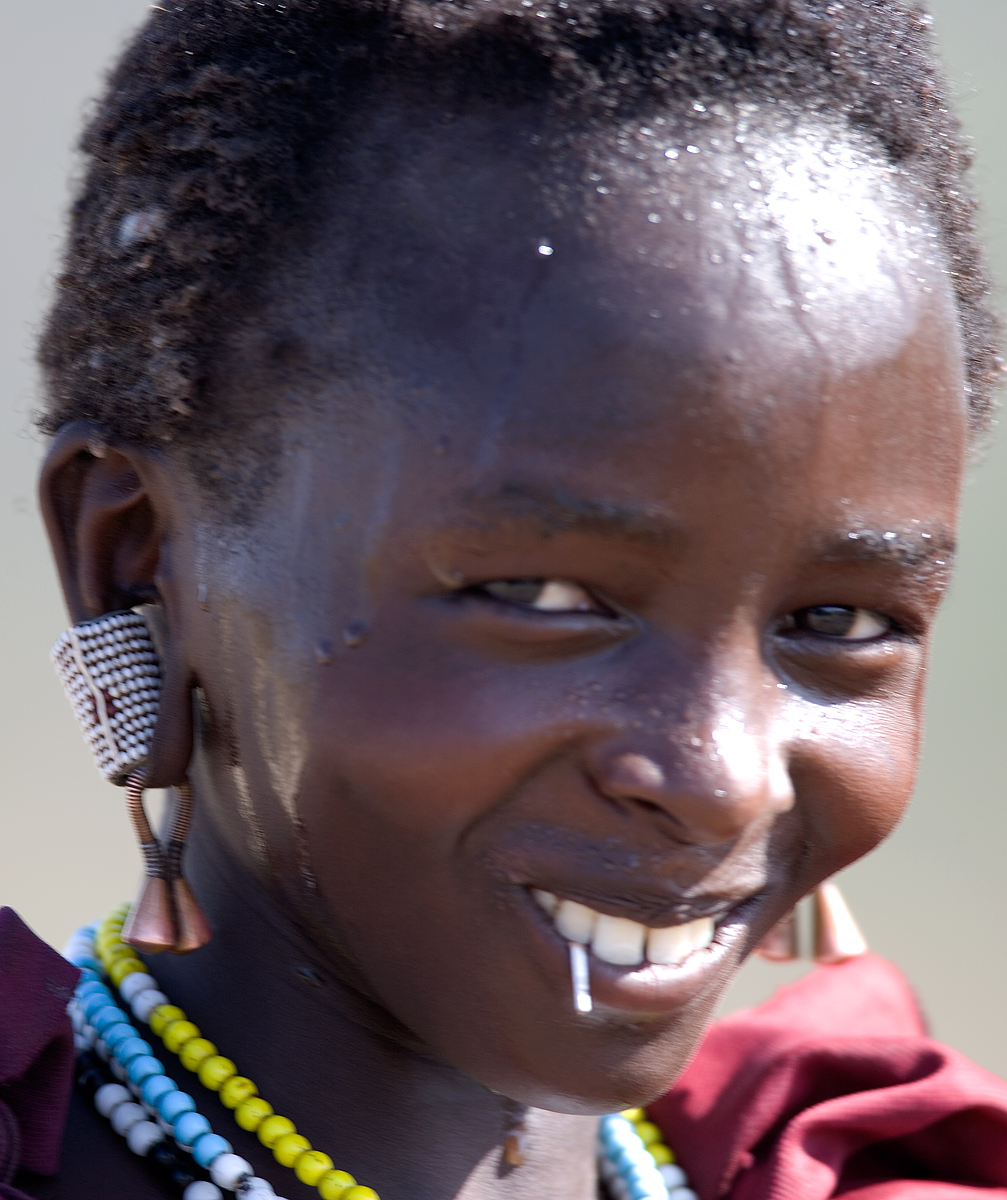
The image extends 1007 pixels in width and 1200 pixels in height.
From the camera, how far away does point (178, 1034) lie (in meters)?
1.34

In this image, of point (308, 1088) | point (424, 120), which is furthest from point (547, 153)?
point (308, 1088)

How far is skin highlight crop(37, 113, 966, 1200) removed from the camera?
1081mm

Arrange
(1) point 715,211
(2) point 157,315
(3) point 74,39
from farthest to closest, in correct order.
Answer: (3) point 74,39 → (2) point 157,315 → (1) point 715,211

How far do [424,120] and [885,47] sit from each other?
0.39 m

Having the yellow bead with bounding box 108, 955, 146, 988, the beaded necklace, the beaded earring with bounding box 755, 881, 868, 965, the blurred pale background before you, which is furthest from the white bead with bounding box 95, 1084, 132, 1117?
the blurred pale background

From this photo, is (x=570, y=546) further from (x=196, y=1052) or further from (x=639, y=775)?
(x=196, y=1052)

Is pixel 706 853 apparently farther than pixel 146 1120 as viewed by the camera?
No

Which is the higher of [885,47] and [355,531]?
[885,47]

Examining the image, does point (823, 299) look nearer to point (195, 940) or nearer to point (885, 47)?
point (885, 47)

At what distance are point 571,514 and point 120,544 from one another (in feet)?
1.40

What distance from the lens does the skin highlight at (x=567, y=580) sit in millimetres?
1081

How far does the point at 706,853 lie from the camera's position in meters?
1.14

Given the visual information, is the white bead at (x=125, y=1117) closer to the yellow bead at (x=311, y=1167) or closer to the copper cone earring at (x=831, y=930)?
the yellow bead at (x=311, y=1167)

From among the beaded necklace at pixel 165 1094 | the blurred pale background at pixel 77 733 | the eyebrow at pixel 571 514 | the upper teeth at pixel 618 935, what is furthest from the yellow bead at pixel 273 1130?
the blurred pale background at pixel 77 733
